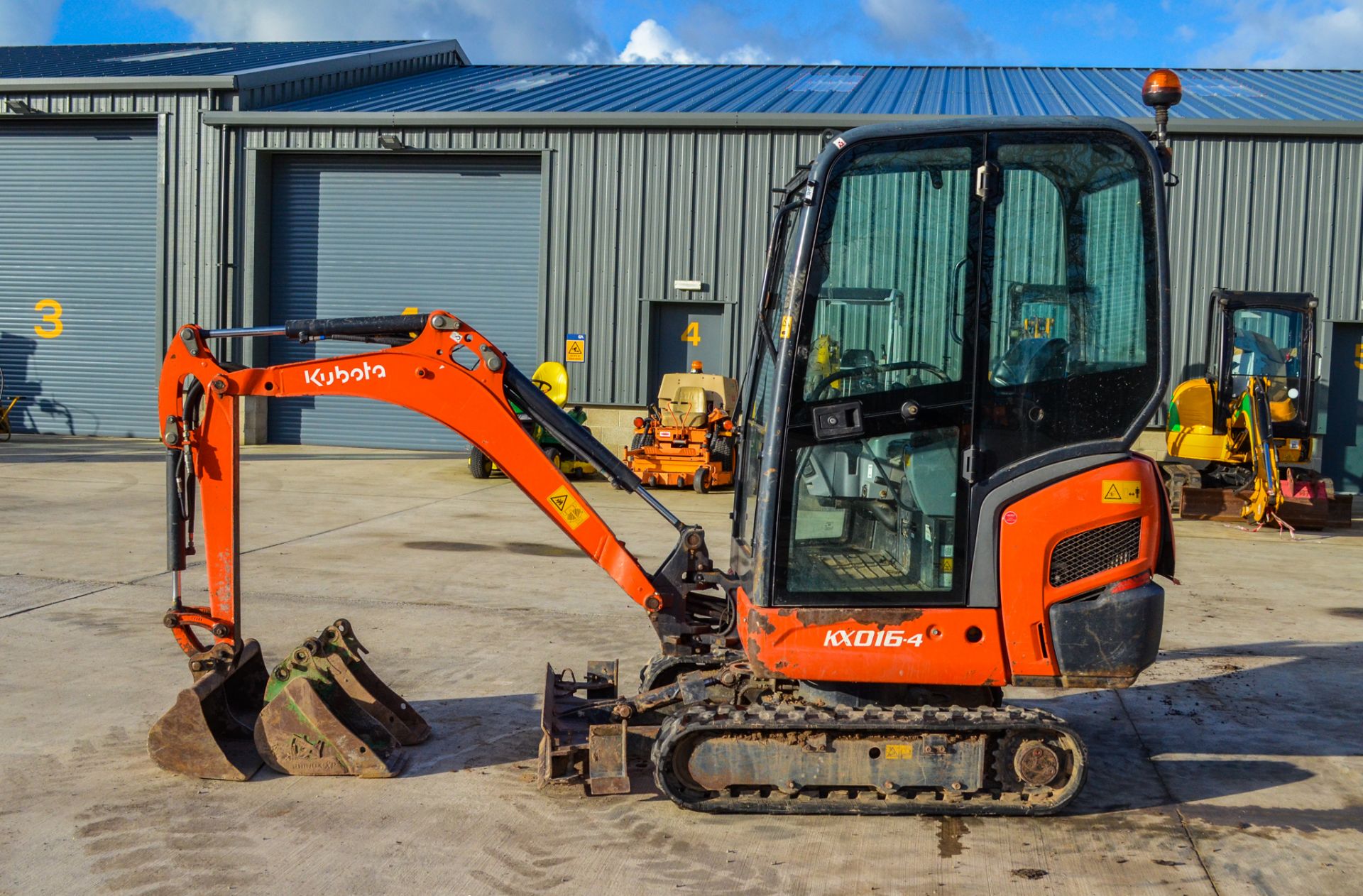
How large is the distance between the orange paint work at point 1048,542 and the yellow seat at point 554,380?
13753 millimetres

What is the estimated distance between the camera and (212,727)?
5191mm

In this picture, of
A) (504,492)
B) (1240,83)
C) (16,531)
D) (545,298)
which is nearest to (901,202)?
(16,531)

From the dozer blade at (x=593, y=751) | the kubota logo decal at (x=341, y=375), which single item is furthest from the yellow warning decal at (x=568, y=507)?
the kubota logo decal at (x=341, y=375)

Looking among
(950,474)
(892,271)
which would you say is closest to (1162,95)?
(892,271)

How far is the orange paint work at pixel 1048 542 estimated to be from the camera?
4.65 meters

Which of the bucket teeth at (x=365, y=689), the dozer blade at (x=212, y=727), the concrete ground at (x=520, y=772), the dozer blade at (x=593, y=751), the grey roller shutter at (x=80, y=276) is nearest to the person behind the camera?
the concrete ground at (x=520, y=772)

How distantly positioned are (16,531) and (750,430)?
865cm

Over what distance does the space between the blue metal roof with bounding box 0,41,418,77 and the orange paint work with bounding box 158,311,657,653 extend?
17.7 m

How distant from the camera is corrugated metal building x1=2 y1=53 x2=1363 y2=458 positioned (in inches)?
707

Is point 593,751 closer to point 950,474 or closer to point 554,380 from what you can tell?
point 950,474

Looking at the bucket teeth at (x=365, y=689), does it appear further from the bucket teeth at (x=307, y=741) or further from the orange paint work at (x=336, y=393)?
the orange paint work at (x=336, y=393)

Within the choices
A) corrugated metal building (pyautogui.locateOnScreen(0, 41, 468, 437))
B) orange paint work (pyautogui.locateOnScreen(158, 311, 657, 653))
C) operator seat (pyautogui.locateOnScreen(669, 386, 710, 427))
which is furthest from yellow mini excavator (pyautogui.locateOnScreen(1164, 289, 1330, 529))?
corrugated metal building (pyautogui.locateOnScreen(0, 41, 468, 437))

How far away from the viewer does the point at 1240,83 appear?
2184cm

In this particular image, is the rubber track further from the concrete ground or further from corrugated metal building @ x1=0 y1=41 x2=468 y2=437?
corrugated metal building @ x1=0 y1=41 x2=468 y2=437
